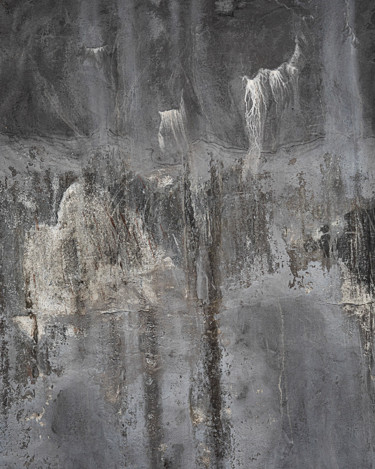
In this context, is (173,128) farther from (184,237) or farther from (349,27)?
(349,27)

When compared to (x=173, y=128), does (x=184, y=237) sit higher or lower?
lower

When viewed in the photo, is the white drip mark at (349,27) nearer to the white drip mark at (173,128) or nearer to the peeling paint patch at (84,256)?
the white drip mark at (173,128)

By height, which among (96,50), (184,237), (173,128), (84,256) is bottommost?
(84,256)

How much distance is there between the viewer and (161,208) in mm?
3021

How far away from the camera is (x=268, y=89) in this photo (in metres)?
2.96

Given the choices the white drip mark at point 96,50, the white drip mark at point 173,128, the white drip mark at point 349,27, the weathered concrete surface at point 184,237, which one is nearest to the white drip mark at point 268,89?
the weathered concrete surface at point 184,237

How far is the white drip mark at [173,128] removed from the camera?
2990 mm

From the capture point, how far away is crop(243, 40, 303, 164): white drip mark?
2955mm

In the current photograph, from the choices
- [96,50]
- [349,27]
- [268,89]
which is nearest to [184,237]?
[268,89]

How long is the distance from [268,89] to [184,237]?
1345 mm

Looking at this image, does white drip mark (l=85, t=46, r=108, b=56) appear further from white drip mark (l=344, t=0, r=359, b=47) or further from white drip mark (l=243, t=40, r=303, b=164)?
white drip mark (l=344, t=0, r=359, b=47)

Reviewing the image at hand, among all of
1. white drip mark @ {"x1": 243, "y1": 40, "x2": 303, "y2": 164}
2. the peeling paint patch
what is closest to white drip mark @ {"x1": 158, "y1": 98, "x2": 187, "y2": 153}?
white drip mark @ {"x1": 243, "y1": 40, "x2": 303, "y2": 164}

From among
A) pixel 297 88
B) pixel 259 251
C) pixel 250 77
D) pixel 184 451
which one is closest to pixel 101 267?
pixel 259 251

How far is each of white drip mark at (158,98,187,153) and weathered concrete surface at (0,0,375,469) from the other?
0.6 inches
